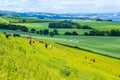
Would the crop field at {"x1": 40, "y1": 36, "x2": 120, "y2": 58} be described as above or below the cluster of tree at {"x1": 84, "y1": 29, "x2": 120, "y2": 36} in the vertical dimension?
below

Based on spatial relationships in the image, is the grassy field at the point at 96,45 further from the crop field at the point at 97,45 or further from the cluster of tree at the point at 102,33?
the cluster of tree at the point at 102,33

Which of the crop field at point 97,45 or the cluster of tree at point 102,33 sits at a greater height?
the cluster of tree at point 102,33

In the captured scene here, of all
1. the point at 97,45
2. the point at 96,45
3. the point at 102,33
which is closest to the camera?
the point at 96,45

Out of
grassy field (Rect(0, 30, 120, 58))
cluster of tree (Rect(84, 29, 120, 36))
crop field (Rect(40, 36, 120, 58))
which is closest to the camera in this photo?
crop field (Rect(40, 36, 120, 58))

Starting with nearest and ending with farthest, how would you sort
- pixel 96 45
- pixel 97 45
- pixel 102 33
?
pixel 96 45 < pixel 97 45 < pixel 102 33

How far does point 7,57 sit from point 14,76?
512cm

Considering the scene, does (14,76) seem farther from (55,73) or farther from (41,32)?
(41,32)

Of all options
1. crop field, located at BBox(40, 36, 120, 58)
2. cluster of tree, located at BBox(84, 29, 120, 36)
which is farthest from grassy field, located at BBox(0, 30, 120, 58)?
cluster of tree, located at BBox(84, 29, 120, 36)

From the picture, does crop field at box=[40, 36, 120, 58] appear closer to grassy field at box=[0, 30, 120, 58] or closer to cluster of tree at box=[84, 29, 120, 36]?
grassy field at box=[0, 30, 120, 58]

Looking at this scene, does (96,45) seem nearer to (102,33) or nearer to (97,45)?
(97,45)

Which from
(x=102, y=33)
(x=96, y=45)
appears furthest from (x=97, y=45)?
(x=102, y=33)

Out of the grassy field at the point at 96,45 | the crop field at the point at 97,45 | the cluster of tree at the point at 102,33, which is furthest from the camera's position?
the cluster of tree at the point at 102,33

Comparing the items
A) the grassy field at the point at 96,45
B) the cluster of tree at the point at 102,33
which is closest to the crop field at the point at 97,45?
the grassy field at the point at 96,45

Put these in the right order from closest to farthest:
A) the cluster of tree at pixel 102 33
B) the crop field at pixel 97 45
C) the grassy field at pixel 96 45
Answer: the crop field at pixel 97 45
the grassy field at pixel 96 45
the cluster of tree at pixel 102 33
